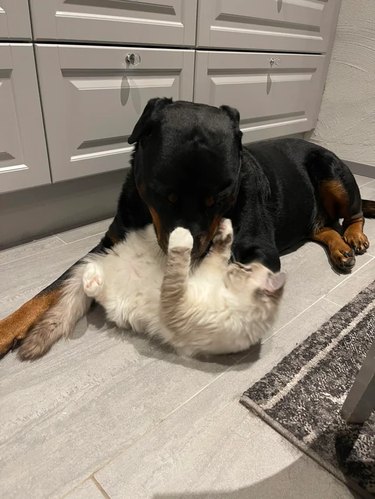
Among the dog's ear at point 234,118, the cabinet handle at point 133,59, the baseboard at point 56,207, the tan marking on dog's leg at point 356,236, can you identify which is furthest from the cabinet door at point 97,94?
the tan marking on dog's leg at point 356,236

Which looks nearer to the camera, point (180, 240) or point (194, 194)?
point (180, 240)

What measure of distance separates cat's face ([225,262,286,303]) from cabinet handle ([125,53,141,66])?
42.0 inches

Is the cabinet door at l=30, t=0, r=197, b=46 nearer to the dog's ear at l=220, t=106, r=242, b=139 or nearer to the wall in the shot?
the dog's ear at l=220, t=106, r=242, b=139

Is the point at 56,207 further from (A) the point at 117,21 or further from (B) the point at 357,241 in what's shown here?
(B) the point at 357,241

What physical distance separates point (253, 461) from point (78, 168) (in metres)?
1.28

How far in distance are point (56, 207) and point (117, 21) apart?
0.80 metres

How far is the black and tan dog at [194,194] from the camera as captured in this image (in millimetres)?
1040

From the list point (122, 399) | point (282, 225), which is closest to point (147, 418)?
point (122, 399)

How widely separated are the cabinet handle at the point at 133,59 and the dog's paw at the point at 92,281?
0.99 m

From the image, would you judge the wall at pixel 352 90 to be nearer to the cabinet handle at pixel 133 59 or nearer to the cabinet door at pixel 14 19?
the cabinet handle at pixel 133 59

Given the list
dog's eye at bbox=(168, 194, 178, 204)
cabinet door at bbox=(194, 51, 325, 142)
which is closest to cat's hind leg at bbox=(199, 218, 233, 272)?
dog's eye at bbox=(168, 194, 178, 204)

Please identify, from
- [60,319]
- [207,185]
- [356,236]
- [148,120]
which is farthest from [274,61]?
[60,319]

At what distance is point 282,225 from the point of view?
60.2 inches

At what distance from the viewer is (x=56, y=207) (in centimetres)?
173
